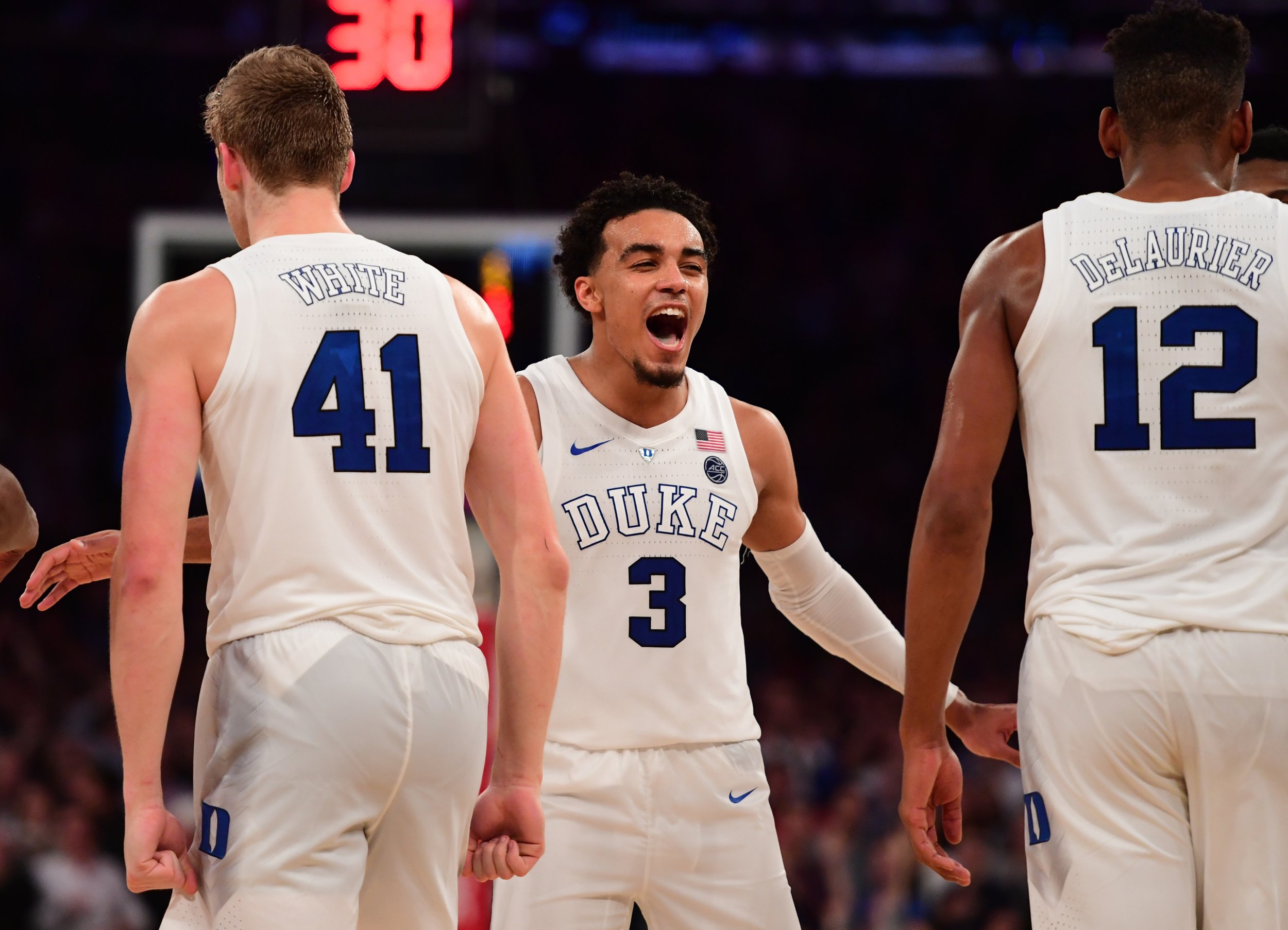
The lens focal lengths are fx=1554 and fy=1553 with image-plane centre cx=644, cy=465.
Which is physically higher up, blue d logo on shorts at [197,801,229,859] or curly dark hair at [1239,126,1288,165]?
curly dark hair at [1239,126,1288,165]

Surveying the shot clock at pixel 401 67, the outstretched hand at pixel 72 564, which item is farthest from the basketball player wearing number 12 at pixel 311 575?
the shot clock at pixel 401 67

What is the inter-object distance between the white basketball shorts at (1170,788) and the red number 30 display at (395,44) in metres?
5.42

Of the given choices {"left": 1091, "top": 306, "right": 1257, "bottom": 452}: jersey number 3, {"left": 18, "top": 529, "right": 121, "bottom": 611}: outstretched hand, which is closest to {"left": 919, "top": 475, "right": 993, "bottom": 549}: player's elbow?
{"left": 1091, "top": 306, "right": 1257, "bottom": 452}: jersey number 3

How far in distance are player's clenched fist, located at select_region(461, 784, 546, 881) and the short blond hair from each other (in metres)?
1.36

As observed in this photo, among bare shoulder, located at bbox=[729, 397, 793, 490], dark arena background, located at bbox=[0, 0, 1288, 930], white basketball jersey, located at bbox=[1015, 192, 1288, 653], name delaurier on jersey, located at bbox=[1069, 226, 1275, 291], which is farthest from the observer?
dark arena background, located at bbox=[0, 0, 1288, 930]

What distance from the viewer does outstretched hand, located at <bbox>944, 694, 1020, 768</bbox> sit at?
410 cm

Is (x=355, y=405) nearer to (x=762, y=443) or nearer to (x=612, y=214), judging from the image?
(x=762, y=443)

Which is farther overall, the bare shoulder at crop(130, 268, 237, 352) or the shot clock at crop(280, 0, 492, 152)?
the shot clock at crop(280, 0, 492, 152)

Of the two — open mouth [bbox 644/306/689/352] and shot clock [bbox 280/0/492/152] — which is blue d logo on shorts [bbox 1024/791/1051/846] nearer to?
open mouth [bbox 644/306/689/352]

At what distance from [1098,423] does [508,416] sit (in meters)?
1.23

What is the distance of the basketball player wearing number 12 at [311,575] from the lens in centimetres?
290

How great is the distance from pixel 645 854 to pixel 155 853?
5.28 feet

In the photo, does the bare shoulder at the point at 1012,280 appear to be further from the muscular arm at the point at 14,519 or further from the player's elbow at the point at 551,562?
the muscular arm at the point at 14,519

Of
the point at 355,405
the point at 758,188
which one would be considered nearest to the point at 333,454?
the point at 355,405
